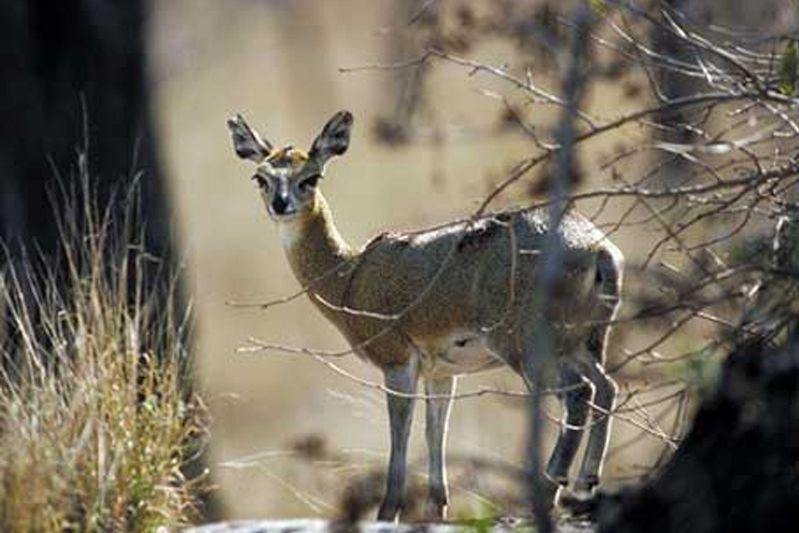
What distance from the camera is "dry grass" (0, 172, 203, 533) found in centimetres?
817

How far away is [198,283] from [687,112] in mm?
14217

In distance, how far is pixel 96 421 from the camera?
334 inches

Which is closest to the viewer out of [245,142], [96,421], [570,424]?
[96,421]

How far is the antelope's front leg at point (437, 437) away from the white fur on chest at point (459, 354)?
0.41ft

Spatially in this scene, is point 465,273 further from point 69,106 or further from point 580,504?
point 69,106

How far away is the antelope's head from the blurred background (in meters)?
0.29

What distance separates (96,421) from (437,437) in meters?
1.85

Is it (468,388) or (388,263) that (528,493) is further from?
(468,388)

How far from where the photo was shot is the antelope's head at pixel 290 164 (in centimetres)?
1024

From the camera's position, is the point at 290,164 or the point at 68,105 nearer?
the point at 290,164

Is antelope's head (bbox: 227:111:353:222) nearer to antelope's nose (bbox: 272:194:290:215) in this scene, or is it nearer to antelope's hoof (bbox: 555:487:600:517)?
antelope's nose (bbox: 272:194:290:215)

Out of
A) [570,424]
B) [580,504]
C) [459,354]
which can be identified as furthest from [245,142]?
[580,504]

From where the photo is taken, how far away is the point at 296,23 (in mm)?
30656

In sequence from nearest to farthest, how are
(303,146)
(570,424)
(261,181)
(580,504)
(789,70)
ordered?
(580,504), (789,70), (570,424), (261,181), (303,146)
